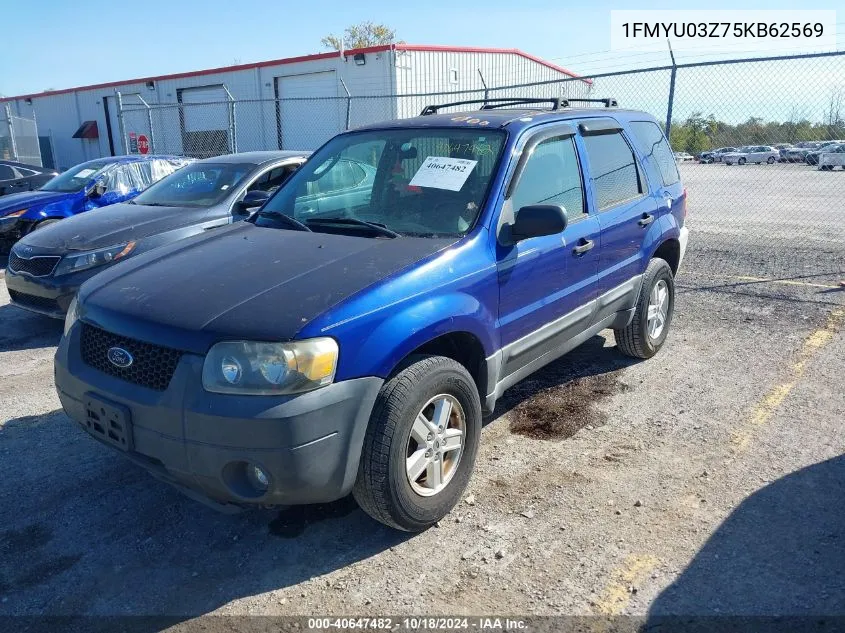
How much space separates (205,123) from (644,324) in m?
23.6

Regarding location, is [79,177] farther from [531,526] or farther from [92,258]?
[531,526]

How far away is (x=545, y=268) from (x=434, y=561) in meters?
1.70

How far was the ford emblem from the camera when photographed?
293 cm

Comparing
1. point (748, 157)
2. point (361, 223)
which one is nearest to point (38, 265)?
point (361, 223)

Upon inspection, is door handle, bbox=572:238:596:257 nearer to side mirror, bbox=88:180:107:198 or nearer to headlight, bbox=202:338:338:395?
headlight, bbox=202:338:338:395

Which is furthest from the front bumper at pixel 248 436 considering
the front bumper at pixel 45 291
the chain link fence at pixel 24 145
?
the chain link fence at pixel 24 145

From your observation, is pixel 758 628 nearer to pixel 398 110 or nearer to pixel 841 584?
pixel 841 584

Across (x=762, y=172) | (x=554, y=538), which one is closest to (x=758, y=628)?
(x=554, y=538)

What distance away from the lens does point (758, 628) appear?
257 cm

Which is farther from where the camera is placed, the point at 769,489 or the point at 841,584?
the point at 769,489

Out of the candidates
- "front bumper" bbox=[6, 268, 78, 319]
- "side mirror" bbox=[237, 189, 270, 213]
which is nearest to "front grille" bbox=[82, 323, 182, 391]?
"side mirror" bbox=[237, 189, 270, 213]

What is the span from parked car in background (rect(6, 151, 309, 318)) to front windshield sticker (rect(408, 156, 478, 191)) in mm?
1802

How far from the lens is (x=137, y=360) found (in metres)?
2.91

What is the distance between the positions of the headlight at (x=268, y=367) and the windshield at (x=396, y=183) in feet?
3.76
